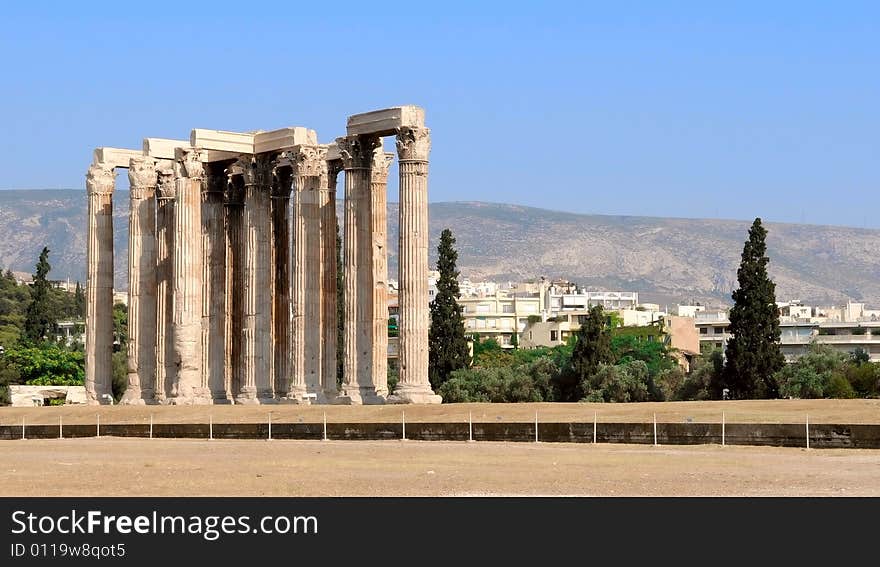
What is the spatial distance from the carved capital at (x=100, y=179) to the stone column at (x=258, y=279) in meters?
8.81

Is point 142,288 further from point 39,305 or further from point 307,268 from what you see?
point 39,305

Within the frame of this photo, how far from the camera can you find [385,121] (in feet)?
206

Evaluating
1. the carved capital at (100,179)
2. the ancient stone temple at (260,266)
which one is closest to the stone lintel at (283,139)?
the ancient stone temple at (260,266)

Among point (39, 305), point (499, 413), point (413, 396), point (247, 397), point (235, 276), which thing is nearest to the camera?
point (499, 413)

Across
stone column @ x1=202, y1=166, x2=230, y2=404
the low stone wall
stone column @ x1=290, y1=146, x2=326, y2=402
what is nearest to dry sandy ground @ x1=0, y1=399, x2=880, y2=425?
the low stone wall

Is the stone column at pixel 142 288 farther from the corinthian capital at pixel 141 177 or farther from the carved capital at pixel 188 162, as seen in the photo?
the carved capital at pixel 188 162

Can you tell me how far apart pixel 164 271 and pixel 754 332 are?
93.0 ft

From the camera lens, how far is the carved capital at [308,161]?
67.0 meters

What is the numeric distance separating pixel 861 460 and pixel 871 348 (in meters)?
147

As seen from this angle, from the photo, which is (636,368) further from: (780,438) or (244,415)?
(780,438)

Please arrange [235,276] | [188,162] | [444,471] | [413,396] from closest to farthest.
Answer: [444,471]
[413,396]
[188,162]
[235,276]

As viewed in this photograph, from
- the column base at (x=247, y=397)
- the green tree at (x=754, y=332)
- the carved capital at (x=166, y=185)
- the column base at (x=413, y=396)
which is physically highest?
the carved capital at (x=166, y=185)

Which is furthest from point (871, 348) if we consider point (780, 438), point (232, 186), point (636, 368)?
point (780, 438)

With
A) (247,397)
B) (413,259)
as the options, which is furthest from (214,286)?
(413,259)
